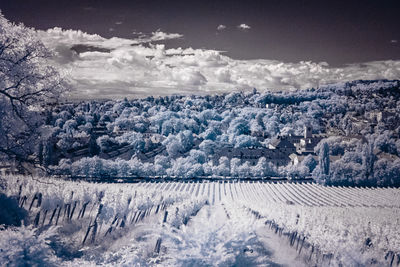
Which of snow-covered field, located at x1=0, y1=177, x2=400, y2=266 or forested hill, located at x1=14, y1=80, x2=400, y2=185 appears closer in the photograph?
snow-covered field, located at x1=0, y1=177, x2=400, y2=266

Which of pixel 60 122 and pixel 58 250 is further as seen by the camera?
pixel 60 122

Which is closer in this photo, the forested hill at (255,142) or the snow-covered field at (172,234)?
the snow-covered field at (172,234)

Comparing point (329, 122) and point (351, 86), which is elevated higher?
point (351, 86)

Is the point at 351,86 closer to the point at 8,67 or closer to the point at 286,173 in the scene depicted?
the point at 286,173

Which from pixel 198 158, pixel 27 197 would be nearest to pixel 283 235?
pixel 27 197
